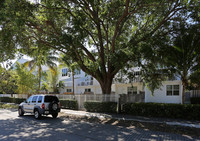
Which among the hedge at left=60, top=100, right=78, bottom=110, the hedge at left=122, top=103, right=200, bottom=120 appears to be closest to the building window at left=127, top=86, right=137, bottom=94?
the hedge at left=60, top=100, right=78, bottom=110

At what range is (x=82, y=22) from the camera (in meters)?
12.1

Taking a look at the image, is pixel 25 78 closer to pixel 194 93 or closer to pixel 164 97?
pixel 164 97

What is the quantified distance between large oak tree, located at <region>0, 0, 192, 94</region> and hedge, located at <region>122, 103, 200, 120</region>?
3.06 meters

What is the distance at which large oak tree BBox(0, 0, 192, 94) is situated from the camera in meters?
11.4

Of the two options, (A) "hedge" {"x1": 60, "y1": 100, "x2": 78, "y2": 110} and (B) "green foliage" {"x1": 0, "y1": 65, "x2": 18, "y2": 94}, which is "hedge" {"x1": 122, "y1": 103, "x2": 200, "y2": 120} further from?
(B) "green foliage" {"x1": 0, "y1": 65, "x2": 18, "y2": 94}

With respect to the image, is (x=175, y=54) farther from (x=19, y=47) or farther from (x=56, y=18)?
(x=19, y=47)

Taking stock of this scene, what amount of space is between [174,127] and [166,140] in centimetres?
280

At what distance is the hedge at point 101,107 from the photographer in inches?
603

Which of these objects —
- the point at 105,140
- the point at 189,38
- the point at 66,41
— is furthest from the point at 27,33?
the point at 189,38

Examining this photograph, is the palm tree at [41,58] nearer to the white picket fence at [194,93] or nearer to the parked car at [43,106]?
the parked car at [43,106]

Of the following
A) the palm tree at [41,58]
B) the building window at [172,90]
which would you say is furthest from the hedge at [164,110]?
the palm tree at [41,58]

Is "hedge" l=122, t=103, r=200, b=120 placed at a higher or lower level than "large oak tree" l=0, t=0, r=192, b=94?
lower

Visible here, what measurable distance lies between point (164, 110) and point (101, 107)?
5661 millimetres

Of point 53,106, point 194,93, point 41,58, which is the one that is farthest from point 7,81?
point 194,93
